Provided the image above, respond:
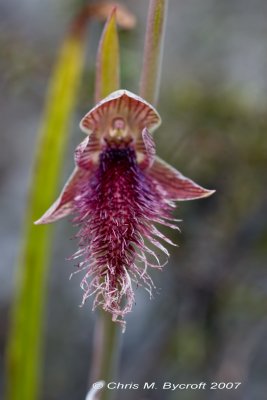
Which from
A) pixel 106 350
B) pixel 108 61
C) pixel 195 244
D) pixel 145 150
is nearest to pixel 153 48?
pixel 108 61

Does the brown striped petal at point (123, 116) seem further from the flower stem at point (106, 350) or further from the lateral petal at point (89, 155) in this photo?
the flower stem at point (106, 350)

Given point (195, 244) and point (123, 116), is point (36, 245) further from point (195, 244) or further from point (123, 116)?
point (195, 244)

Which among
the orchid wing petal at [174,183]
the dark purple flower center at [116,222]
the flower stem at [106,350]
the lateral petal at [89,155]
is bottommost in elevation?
the flower stem at [106,350]

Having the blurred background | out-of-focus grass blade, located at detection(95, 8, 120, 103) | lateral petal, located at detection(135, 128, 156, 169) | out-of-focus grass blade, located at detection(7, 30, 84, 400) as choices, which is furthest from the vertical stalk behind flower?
the blurred background

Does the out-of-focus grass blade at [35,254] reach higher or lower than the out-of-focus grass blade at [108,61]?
lower

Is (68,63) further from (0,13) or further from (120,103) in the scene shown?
(0,13)

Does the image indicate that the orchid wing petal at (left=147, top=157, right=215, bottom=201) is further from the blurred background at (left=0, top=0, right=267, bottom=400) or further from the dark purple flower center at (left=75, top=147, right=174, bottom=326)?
the blurred background at (left=0, top=0, right=267, bottom=400)

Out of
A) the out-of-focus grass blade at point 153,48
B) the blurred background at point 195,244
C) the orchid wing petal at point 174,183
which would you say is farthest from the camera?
the blurred background at point 195,244

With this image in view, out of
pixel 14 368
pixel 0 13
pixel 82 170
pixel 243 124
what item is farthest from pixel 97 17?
pixel 0 13

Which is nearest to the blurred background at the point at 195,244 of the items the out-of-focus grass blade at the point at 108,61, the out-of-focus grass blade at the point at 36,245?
the out-of-focus grass blade at the point at 36,245
